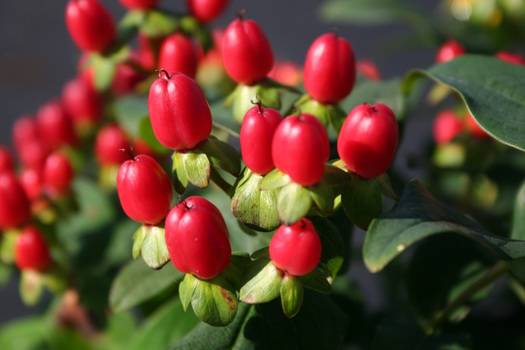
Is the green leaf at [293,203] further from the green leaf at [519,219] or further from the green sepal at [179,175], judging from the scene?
the green leaf at [519,219]

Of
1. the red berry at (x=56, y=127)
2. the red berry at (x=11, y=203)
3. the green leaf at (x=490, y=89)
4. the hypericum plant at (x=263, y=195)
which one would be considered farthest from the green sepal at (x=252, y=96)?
the red berry at (x=56, y=127)

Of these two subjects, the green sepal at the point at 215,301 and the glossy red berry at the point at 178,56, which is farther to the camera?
the glossy red berry at the point at 178,56

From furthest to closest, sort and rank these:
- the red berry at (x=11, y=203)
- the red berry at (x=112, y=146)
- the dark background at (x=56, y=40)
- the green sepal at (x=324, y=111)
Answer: the dark background at (x=56, y=40)
the red berry at (x=112, y=146)
the red berry at (x=11, y=203)
the green sepal at (x=324, y=111)

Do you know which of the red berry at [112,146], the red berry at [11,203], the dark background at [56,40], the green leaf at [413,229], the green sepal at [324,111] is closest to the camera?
the green leaf at [413,229]

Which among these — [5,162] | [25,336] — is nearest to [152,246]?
[5,162]

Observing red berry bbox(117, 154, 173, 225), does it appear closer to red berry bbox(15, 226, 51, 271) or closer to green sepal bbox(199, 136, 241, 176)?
green sepal bbox(199, 136, 241, 176)

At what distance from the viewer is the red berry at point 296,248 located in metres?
0.28

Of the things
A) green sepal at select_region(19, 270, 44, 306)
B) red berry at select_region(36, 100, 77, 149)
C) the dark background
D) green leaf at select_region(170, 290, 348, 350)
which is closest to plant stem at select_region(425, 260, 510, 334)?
green leaf at select_region(170, 290, 348, 350)

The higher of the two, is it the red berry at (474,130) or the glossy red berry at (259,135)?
the glossy red berry at (259,135)

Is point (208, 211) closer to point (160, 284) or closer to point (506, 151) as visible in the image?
point (160, 284)

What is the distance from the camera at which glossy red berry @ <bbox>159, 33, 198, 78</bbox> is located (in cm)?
49

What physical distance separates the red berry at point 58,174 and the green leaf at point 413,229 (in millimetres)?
372

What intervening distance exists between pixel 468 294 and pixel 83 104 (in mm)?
442

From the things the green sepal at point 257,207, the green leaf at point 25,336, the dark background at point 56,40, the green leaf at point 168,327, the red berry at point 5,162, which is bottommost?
the dark background at point 56,40
